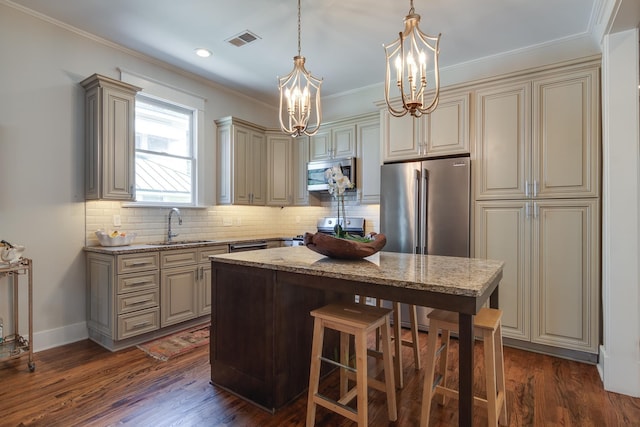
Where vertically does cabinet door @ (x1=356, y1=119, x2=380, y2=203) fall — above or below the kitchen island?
above

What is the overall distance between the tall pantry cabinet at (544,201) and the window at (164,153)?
10.7 ft

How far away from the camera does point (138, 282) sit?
3041 millimetres

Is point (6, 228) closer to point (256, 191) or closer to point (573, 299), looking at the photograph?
point (256, 191)

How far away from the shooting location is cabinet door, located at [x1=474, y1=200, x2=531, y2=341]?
2.91 meters

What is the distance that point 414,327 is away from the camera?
2543 millimetres

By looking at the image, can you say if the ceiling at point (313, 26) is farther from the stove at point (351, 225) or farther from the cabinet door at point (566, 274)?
the stove at point (351, 225)

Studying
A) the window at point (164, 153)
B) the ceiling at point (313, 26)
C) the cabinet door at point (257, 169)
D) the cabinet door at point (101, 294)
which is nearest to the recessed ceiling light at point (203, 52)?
the ceiling at point (313, 26)

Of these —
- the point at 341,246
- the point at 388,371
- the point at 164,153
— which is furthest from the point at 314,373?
the point at 164,153

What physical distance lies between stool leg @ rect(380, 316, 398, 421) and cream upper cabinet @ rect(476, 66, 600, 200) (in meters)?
1.86

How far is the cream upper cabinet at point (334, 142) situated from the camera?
4270mm

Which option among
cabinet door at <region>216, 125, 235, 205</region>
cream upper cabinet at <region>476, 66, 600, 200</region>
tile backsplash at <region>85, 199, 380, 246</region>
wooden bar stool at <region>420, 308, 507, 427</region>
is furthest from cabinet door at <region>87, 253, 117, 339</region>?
cream upper cabinet at <region>476, 66, 600, 200</region>

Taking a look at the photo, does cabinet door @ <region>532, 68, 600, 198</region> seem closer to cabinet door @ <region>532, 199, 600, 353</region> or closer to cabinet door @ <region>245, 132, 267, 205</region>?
cabinet door @ <region>532, 199, 600, 353</region>

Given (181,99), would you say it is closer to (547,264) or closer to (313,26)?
(313,26)

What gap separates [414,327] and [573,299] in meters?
1.38
